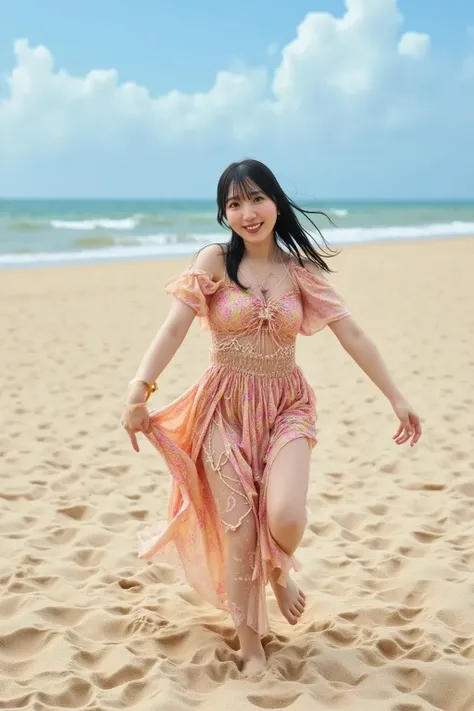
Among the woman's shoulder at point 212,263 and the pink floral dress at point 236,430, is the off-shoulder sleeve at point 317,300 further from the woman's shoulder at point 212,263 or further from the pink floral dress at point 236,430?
the woman's shoulder at point 212,263

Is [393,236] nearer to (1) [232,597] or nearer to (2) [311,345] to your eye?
(2) [311,345]

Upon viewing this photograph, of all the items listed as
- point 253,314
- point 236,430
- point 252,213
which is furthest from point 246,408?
point 252,213

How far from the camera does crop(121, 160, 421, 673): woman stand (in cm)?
323

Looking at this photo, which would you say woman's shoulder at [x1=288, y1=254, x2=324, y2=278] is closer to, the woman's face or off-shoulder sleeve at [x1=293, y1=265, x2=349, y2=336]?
off-shoulder sleeve at [x1=293, y1=265, x2=349, y2=336]

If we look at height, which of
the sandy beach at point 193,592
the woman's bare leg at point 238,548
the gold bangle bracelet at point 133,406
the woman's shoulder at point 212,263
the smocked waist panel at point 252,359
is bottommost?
the sandy beach at point 193,592

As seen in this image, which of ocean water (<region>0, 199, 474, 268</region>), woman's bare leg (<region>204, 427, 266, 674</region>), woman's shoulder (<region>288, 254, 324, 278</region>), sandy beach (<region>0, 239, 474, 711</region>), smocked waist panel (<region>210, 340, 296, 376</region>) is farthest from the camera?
ocean water (<region>0, 199, 474, 268</region>)

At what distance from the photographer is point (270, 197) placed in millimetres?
3330

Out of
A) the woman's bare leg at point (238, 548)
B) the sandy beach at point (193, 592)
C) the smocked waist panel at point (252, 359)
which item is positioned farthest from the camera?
the smocked waist panel at point (252, 359)

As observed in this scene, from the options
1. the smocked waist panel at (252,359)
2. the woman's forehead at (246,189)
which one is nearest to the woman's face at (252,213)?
the woman's forehead at (246,189)

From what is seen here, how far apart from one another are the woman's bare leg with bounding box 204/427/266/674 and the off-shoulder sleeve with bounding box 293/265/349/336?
26.9 inches

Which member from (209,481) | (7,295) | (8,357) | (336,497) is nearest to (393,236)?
(7,295)

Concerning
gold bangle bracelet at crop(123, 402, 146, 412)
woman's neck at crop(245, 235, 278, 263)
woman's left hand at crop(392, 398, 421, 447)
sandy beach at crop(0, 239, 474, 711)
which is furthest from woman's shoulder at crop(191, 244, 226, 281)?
sandy beach at crop(0, 239, 474, 711)

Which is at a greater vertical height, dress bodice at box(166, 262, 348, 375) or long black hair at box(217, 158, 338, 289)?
long black hair at box(217, 158, 338, 289)

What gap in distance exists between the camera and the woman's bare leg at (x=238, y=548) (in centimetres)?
322
